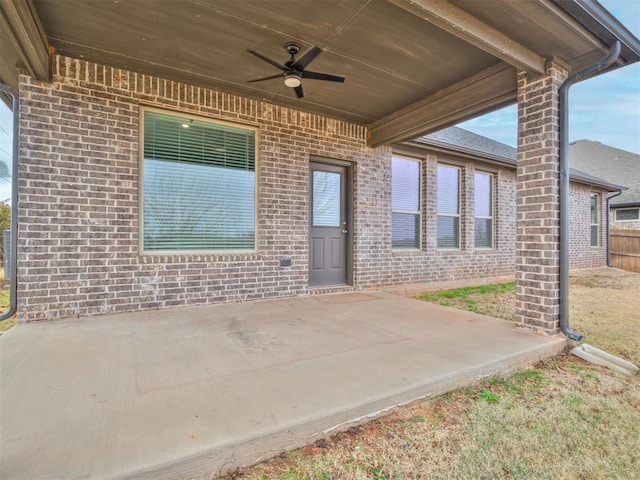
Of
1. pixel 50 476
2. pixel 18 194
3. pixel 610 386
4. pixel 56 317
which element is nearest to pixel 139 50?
pixel 18 194

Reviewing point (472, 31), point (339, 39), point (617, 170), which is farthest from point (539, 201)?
point (617, 170)

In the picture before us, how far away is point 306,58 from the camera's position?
3.37 metres

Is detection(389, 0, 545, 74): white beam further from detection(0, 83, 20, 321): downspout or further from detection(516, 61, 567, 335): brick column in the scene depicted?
detection(0, 83, 20, 321): downspout

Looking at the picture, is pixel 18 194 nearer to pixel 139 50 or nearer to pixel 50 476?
pixel 139 50

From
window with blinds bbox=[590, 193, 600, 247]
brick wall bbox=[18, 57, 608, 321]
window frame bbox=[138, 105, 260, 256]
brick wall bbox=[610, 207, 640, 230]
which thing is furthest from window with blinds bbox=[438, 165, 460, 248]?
brick wall bbox=[610, 207, 640, 230]

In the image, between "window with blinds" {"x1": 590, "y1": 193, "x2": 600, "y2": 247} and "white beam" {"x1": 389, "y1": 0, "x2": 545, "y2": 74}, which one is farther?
"window with blinds" {"x1": 590, "y1": 193, "x2": 600, "y2": 247}

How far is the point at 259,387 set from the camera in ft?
6.52

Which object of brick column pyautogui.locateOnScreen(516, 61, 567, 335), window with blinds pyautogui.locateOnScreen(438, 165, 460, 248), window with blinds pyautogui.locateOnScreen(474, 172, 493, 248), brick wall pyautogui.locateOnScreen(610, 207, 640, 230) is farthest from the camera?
brick wall pyautogui.locateOnScreen(610, 207, 640, 230)

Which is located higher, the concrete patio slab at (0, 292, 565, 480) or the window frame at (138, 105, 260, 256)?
the window frame at (138, 105, 260, 256)

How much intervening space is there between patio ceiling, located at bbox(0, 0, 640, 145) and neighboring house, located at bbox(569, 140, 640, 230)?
517 inches

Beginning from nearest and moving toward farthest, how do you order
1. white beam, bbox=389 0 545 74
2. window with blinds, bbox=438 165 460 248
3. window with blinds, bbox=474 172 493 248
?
1. white beam, bbox=389 0 545 74
2. window with blinds, bbox=438 165 460 248
3. window with blinds, bbox=474 172 493 248

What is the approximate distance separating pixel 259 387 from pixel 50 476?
1.01 metres

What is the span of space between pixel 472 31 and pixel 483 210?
224 inches

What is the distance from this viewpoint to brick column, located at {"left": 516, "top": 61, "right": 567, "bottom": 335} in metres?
3.20
